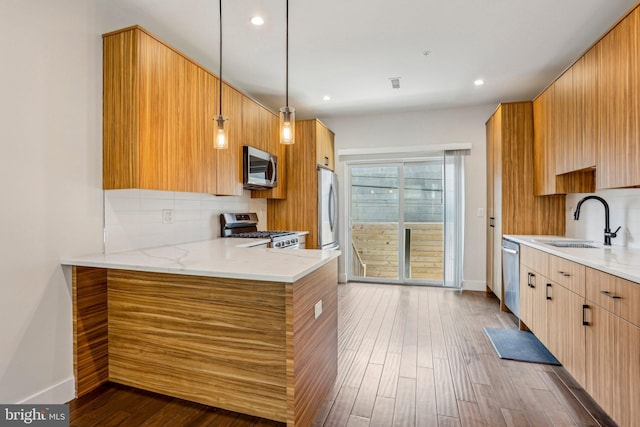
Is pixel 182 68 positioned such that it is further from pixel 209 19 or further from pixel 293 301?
pixel 293 301

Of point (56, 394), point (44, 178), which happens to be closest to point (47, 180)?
point (44, 178)

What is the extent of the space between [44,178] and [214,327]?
51.1 inches

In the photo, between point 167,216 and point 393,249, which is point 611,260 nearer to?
point 167,216

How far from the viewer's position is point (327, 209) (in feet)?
15.3

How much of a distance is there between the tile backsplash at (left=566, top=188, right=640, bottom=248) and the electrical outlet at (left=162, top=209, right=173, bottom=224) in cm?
370

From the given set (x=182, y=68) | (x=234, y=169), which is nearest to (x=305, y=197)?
(x=234, y=169)

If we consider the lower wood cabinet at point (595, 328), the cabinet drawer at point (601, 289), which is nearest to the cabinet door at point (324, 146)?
the lower wood cabinet at point (595, 328)

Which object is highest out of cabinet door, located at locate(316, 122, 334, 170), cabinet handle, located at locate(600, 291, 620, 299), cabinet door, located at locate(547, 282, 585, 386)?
cabinet door, located at locate(316, 122, 334, 170)

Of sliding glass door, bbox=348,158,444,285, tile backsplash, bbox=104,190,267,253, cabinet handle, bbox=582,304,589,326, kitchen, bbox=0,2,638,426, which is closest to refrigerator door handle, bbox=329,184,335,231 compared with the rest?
sliding glass door, bbox=348,158,444,285

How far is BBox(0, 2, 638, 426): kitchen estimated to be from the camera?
1720mm

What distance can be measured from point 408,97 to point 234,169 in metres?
2.52

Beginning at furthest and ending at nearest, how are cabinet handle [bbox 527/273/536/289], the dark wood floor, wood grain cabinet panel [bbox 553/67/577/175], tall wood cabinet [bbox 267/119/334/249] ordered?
tall wood cabinet [bbox 267/119/334/249] < cabinet handle [bbox 527/273/536/289] < wood grain cabinet panel [bbox 553/67/577/175] < the dark wood floor

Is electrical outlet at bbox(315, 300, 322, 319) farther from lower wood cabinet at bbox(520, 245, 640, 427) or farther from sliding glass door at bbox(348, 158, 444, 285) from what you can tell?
sliding glass door at bbox(348, 158, 444, 285)

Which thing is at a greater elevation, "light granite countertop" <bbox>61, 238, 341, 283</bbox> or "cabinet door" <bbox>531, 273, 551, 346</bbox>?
"light granite countertop" <bbox>61, 238, 341, 283</bbox>
